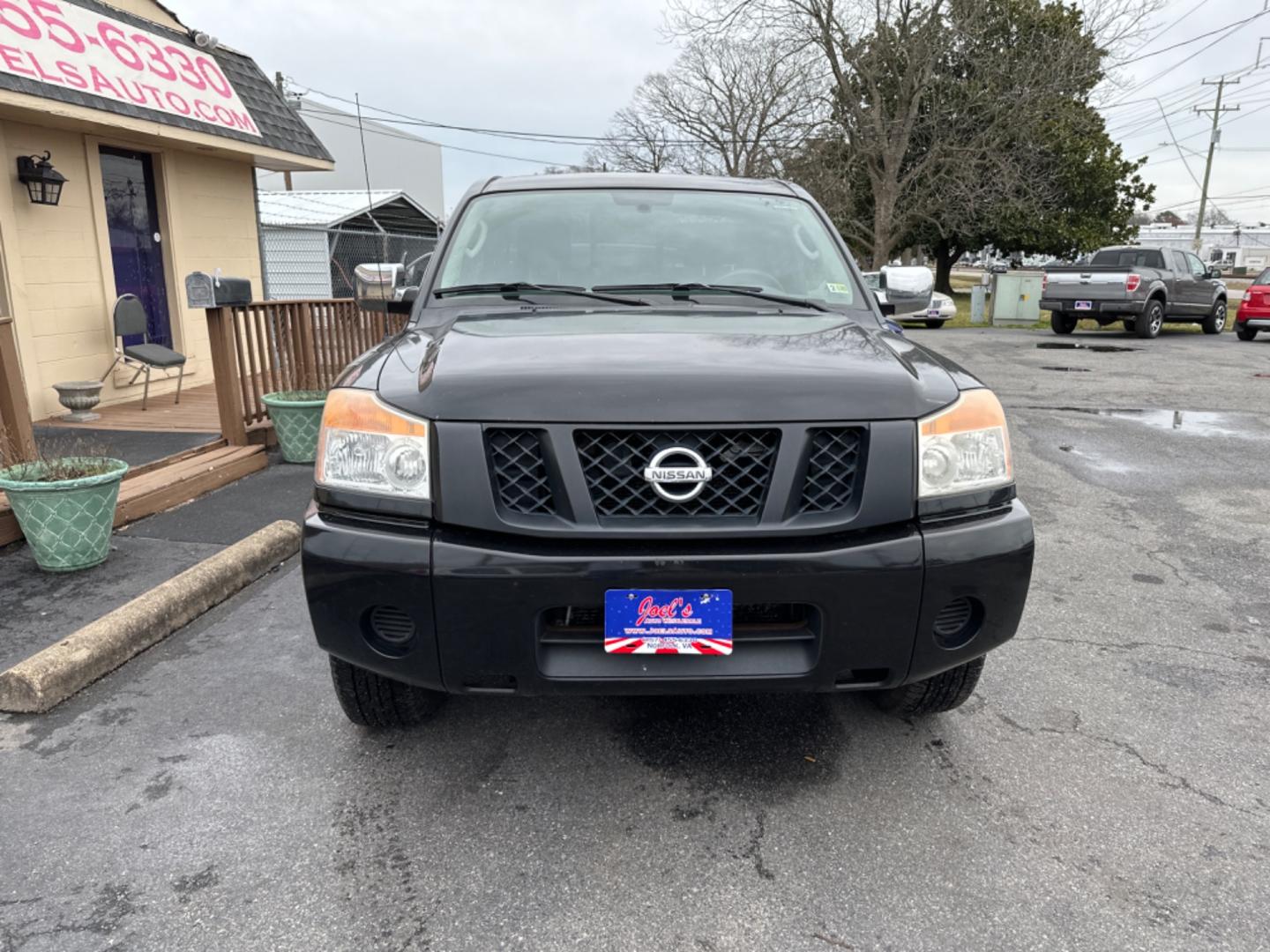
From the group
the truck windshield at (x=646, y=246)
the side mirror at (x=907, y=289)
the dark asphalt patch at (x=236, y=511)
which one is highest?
the truck windshield at (x=646, y=246)

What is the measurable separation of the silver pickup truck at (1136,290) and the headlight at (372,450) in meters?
18.2

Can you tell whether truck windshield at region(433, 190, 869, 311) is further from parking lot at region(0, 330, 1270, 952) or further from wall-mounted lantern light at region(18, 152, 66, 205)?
wall-mounted lantern light at region(18, 152, 66, 205)

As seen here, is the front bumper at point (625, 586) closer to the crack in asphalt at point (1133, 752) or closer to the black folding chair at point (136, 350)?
the crack in asphalt at point (1133, 752)

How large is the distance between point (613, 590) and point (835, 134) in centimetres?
2774

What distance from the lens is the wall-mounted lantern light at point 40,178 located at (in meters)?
7.04

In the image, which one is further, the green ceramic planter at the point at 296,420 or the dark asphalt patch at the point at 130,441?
the green ceramic planter at the point at 296,420

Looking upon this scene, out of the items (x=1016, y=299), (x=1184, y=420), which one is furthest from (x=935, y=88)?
(x=1184, y=420)

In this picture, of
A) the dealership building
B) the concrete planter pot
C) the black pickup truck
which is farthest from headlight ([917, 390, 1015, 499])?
the concrete planter pot

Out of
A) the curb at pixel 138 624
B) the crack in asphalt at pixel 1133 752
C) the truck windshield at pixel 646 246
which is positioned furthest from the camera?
the truck windshield at pixel 646 246

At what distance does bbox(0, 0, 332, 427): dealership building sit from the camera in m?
6.86

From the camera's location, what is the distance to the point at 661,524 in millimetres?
2131

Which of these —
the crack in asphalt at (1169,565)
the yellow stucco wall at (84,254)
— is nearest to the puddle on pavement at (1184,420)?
the crack in asphalt at (1169,565)

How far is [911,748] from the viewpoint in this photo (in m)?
2.77

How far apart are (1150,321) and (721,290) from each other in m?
17.9
